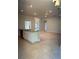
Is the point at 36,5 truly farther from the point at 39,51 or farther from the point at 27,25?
the point at 27,25

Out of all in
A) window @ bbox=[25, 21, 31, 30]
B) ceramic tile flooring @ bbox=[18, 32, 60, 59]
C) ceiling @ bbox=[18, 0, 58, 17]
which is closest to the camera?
ceramic tile flooring @ bbox=[18, 32, 60, 59]

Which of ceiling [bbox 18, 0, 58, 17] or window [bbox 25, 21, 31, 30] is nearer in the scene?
ceiling [bbox 18, 0, 58, 17]

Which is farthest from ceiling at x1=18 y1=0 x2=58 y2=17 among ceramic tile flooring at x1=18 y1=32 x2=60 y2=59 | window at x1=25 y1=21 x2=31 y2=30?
window at x1=25 y1=21 x2=31 y2=30

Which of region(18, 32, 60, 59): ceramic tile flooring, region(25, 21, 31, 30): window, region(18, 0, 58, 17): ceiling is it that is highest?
region(18, 0, 58, 17): ceiling

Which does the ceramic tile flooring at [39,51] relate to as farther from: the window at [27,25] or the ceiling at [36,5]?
the window at [27,25]

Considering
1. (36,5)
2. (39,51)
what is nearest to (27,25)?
(36,5)

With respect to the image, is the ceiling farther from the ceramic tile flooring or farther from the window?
the window

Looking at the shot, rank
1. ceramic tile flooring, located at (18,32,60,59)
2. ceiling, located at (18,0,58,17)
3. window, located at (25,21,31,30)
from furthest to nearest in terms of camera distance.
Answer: window, located at (25,21,31,30)
ceiling, located at (18,0,58,17)
ceramic tile flooring, located at (18,32,60,59)
